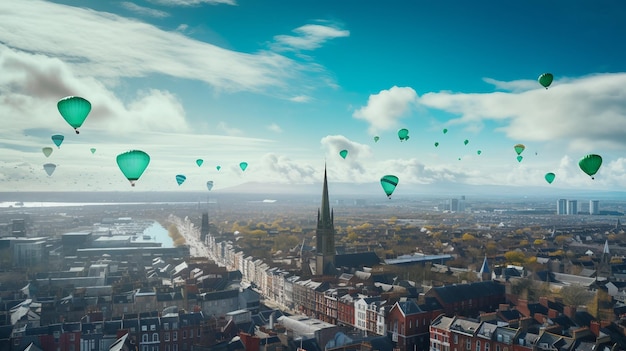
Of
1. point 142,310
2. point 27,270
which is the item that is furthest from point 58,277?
point 142,310

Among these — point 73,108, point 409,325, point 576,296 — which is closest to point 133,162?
point 73,108

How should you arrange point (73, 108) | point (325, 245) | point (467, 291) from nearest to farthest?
point (73, 108), point (467, 291), point (325, 245)

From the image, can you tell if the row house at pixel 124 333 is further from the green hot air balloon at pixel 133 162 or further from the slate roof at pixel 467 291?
the slate roof at pixel 467 291

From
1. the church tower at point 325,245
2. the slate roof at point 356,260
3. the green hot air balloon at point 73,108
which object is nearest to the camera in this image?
the green hot air balloon at point 73,108

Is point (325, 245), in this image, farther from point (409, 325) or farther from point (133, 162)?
point (133, 162)

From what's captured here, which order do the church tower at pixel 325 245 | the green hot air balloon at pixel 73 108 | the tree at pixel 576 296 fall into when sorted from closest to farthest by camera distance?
the green hot air balloon at pixel 73 108
the tree at pixel 576 296
the church tower at pixel 325 245

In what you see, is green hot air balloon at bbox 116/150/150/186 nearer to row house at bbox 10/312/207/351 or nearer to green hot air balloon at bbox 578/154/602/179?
row house at bbox 10/312/207/351

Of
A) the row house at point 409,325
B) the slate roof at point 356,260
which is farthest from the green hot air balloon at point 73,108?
the slate roof at point 356,260
